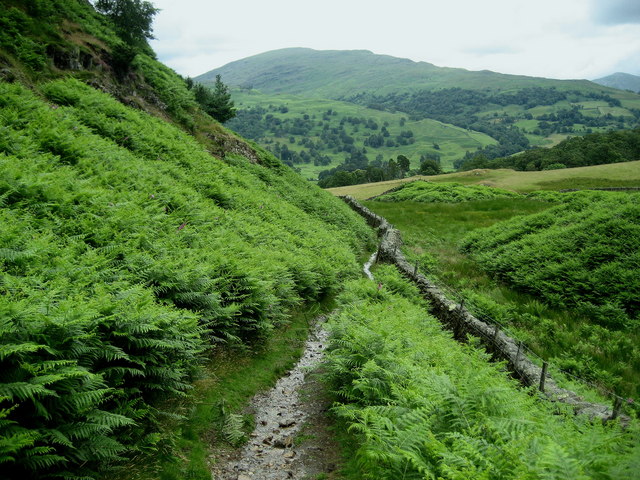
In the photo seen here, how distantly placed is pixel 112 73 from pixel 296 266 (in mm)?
20610

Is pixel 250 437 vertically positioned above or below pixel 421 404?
below

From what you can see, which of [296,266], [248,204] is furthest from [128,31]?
[296,266]

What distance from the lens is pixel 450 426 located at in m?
5.35

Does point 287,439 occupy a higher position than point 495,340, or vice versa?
point 287,439

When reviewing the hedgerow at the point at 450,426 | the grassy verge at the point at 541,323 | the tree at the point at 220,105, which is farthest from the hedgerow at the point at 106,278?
the tree at the point at 220,105

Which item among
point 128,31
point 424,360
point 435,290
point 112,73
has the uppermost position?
point 128,31

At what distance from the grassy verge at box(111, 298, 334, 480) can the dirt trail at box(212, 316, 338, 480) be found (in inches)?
11.5

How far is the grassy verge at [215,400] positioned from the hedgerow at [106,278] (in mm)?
352

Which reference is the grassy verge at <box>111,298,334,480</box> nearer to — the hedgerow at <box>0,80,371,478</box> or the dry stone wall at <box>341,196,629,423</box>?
the hedgerow at <box>0,80,371,478</box>

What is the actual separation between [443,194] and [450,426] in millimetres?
53836

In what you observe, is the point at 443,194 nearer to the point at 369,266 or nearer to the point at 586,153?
the point at 369,266

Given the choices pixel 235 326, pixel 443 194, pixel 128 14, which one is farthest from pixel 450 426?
pixel 443 194

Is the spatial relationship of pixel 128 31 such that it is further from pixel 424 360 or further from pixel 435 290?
pixel 424 360

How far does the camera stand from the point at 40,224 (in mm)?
8055
